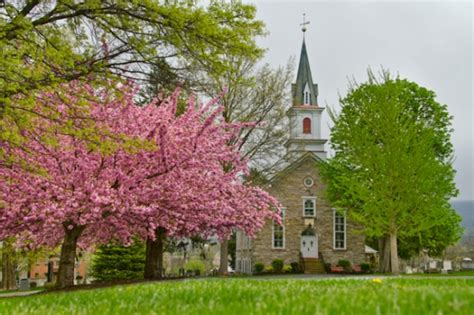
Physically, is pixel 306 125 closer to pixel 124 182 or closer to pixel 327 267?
pixel 327 267

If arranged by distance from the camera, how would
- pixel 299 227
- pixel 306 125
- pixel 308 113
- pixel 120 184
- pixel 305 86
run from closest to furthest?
pixel 120 184, pixel 299 227, pixel 306 125, pixel 308 113, pixel 305 86

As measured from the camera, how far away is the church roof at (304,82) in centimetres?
5575

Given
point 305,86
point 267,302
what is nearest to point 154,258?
point 267,302

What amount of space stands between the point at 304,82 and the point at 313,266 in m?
21.3

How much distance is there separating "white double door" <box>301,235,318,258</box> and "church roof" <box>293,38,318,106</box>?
1577cm

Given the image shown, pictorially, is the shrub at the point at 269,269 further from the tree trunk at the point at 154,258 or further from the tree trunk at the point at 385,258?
the tree trunk at the point at 154,258

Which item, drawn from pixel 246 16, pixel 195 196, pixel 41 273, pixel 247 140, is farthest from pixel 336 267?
pixel 41 273

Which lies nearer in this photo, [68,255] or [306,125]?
[68,255]

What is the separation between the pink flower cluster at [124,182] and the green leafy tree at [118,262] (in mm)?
12384

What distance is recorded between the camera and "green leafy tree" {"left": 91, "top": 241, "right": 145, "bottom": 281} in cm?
3253

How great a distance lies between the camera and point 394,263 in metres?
30.4

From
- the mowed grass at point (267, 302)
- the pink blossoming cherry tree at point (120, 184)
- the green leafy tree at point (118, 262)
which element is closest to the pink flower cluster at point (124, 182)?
the pink blossoming cherry tree at point (120, 184)

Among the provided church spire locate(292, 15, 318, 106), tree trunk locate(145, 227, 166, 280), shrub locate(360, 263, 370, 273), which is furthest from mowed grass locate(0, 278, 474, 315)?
church spire locate(292, 15, 318, 106)

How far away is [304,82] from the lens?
185 ft
